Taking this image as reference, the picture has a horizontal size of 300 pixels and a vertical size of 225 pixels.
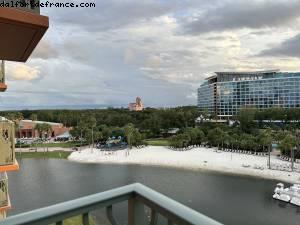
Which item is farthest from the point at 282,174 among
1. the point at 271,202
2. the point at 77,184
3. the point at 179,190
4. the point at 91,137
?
the point at 91,137

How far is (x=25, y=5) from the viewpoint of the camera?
190 centimetres

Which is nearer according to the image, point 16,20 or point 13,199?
point 16,20

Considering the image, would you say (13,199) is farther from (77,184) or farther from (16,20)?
(16,20)

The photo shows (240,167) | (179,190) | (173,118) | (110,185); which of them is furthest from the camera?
(173,118)

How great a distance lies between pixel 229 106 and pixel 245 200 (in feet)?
156

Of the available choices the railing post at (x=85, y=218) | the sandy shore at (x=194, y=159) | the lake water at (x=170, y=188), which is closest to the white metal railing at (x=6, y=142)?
the railing post at (x=85, y=218)

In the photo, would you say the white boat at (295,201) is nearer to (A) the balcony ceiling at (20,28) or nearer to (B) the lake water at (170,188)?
(B) the lake water at (170,188)

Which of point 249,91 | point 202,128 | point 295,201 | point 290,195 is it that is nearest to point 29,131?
point 202,128

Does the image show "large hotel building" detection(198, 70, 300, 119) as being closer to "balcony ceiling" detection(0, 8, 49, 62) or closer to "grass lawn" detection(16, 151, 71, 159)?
"grass lawn" detection(16, 151, 71, 159)

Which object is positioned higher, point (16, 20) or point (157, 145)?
point (16, 20)

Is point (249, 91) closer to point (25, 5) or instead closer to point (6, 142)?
point (6, 142)

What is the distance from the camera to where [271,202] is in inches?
877

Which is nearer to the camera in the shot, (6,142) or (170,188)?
(6,142)

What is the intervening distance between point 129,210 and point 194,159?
36.0m
